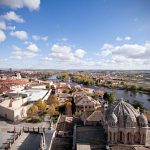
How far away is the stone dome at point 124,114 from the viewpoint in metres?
21.1

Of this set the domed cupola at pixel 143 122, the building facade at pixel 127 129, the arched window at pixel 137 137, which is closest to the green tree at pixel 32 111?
the building facade at pixel 127 129

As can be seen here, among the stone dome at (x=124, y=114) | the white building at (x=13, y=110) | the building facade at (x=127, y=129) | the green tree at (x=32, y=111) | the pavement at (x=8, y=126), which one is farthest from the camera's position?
the green tree at (x=32, y=111)

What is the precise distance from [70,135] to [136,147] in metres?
8.54

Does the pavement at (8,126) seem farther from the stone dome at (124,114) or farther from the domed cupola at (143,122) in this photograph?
the domed cupola at (143,122)

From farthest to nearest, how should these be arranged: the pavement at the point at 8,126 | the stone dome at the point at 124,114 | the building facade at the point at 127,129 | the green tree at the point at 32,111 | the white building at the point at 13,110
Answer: the green tree at the point at 32,111, the white building at the point at 13,110, the pavement at the point at 8,126, the stone dome at the point at 124,114, the building facade at the point at 127,129

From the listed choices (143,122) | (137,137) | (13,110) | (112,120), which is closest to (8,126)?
(13,110)

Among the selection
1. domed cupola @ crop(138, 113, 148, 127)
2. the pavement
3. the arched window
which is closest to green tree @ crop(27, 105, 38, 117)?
the pavement

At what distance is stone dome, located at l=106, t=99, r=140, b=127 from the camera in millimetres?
21078

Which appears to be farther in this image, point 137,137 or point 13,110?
point 13,110

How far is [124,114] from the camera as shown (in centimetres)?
2156

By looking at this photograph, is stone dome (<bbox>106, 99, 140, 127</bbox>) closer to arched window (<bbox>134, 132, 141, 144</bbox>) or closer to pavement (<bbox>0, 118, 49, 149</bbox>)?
arched window (<bbox>134, 132, 141, 144</bbox>)

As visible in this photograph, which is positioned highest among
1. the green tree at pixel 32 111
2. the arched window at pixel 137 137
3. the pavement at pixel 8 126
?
the arched window at pixel 137 137

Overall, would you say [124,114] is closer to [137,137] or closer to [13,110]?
[137,137]

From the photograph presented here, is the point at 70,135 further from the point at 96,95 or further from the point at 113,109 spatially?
the point at 96,95
